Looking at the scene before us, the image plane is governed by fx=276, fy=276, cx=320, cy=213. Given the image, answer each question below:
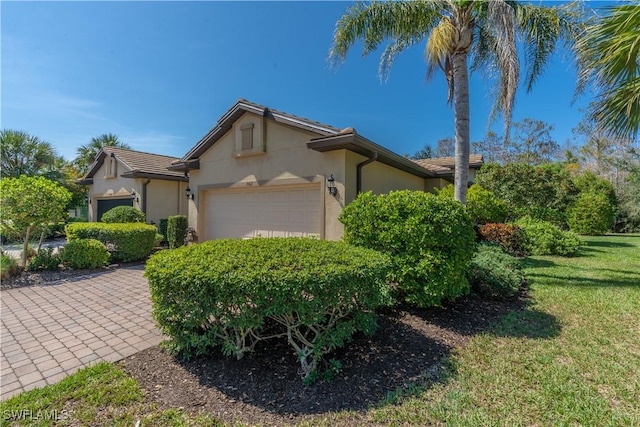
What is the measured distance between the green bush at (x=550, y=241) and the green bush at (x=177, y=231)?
1430 centimetres

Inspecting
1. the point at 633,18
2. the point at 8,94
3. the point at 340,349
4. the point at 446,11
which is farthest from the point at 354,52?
the point at 8,94

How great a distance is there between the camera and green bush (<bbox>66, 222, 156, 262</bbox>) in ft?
32.1

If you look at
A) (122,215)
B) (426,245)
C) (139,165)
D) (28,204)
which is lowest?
(426,245)

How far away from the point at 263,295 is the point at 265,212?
267 inches

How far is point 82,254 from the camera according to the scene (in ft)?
28.2

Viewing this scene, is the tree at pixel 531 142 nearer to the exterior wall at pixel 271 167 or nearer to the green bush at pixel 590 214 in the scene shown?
the green bush at pixel 590 214

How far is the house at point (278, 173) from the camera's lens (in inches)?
301

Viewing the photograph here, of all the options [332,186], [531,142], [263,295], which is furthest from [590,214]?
[263,295]

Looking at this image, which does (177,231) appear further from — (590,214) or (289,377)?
(590,214)

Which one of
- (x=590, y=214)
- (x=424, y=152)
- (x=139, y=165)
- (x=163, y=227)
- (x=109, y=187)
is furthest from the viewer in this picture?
(x=424, y=152)

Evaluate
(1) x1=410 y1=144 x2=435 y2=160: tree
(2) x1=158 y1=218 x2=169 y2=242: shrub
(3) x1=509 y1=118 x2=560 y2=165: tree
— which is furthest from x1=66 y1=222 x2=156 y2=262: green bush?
(1) x1=410 y1=144 x2=435 y2=160: tree

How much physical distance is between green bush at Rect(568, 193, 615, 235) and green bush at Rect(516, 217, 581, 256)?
938cm

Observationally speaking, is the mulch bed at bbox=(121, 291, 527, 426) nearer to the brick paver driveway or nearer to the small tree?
the brick paver driveway

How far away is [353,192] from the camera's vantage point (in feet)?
25.4
